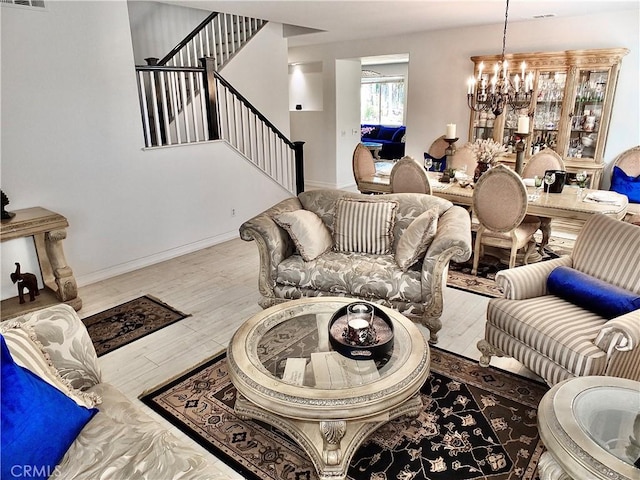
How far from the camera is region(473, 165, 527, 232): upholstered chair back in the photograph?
3566 mm

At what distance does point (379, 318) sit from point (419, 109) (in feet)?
17.4

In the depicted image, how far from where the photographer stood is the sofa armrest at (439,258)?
9.10 feet

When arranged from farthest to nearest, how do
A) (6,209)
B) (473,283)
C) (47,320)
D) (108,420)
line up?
(473,283)
(6,209)
(47,320)
(108,420)

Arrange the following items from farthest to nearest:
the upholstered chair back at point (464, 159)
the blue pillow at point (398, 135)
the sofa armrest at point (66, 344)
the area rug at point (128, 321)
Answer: the blue pillow at point (398, 135), the upholstered chair back at point (464, 159), the area rug at point (128, 321), the sofa armrest at point (66, 344)

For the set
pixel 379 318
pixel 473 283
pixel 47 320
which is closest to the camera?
pixel 47 320

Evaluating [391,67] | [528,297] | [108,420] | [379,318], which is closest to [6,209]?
[108,420]

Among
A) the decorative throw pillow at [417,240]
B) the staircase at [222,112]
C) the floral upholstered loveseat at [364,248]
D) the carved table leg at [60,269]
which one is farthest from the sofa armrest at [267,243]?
the staircase at [222,112]

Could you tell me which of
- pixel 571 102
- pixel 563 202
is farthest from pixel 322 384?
pixel 571 102

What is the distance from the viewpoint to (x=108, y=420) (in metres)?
1.61

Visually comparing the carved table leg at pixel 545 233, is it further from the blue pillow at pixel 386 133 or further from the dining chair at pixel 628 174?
the blue pillow at pixel 386 133

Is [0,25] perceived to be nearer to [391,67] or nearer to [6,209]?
[6,209]

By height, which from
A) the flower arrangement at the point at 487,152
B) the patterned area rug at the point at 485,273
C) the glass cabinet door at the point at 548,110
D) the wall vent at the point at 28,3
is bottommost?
the patterned area rug at the point at 485,273

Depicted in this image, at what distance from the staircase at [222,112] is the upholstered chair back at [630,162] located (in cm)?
388

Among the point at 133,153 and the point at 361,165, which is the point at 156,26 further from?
the point at 361,165
